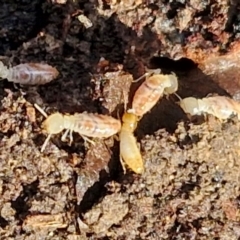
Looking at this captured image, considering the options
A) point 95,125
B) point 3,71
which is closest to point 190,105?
point 95,125

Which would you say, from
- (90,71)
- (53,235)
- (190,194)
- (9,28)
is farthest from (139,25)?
(53,235)

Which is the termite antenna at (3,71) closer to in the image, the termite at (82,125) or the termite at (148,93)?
the termite at (82,125)

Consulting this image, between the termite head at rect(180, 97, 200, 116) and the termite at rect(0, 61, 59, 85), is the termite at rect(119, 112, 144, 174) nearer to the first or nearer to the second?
the termite head at rect(180, 97, 200, 116)

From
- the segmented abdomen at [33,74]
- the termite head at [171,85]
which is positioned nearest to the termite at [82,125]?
the segmented abdomen at [33,74]

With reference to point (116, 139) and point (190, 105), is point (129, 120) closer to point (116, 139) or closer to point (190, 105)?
point (116, 139)

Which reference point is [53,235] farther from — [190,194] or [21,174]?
[190,194]
